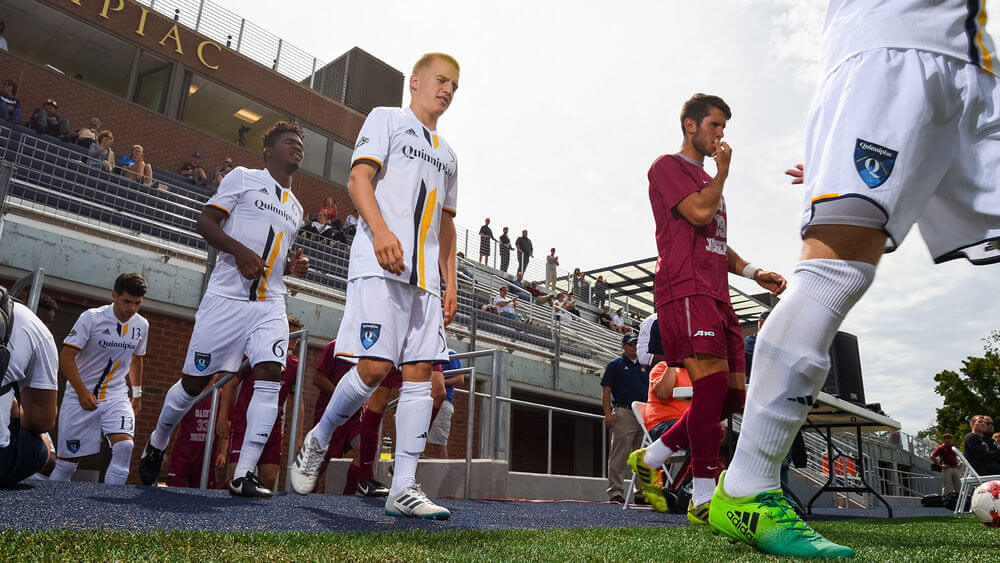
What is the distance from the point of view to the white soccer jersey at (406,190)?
302 centimetres

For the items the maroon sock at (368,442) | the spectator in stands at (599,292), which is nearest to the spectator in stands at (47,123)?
the maroon sock at (368,442)

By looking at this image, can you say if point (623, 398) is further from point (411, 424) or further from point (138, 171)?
point (138, 171)

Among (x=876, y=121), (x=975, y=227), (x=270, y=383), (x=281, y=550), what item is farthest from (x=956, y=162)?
(x=270, y=383)

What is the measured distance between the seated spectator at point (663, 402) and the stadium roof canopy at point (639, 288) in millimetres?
17615

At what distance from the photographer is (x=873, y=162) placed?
61.4 inches

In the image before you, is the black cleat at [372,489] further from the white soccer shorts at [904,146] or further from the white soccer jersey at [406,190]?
the white soccer shorts at [904,146]

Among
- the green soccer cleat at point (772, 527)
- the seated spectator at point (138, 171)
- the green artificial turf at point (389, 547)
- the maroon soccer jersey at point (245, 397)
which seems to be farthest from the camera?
the seated spectator at point (138, 171)

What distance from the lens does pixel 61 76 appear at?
1594 cm

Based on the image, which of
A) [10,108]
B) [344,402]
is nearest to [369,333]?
[344,402]

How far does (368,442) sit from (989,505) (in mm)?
3852

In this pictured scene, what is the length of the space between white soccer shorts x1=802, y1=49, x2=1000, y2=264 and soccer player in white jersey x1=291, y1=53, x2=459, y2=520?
1653 millimetres

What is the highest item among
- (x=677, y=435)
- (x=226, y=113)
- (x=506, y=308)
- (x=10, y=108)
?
(x=226, y=113)

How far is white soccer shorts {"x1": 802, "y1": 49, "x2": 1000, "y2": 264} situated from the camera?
5.15 feet

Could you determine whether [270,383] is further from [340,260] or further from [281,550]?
[340,260]
